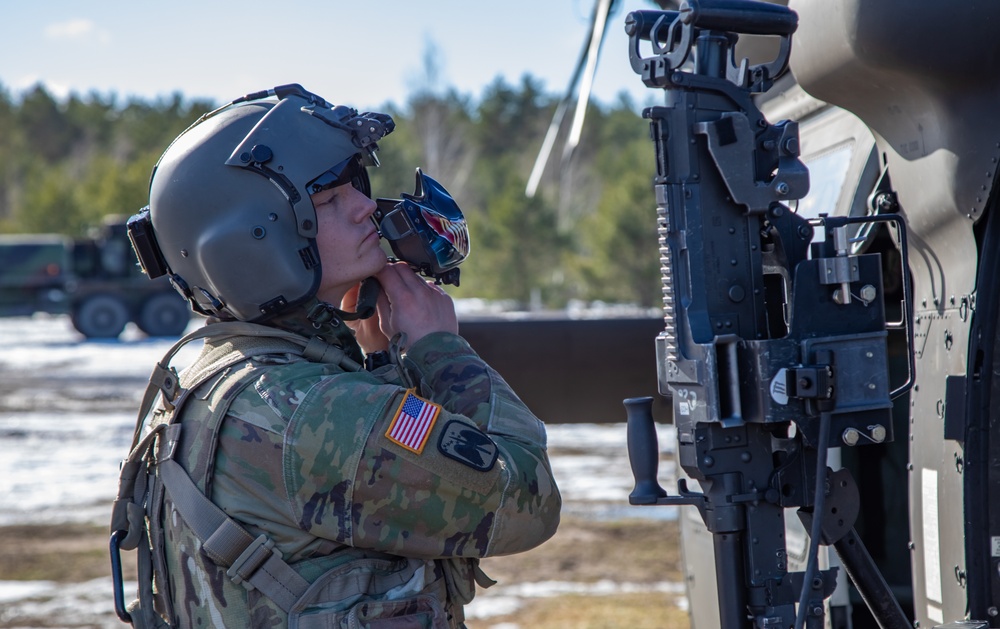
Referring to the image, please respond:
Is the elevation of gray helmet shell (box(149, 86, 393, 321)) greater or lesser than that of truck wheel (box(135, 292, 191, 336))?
greater

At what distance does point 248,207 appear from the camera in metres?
1.99

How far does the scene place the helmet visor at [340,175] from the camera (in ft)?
6.66

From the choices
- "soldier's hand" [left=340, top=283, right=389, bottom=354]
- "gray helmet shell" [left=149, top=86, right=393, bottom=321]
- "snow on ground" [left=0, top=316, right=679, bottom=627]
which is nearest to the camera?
"gray helmet shell" [left=149, top=86, right=393, bottom=321]

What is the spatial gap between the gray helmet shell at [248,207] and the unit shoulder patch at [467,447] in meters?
0.42

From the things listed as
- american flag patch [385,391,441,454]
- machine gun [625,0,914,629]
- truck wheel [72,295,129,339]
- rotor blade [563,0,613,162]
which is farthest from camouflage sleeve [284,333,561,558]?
truck wheel [72,295,129,339]

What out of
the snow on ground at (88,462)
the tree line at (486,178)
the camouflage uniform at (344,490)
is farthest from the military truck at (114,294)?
the camouflage uniform at (344,490)

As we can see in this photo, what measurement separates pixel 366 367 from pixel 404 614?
0.52 meters

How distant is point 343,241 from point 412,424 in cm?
46

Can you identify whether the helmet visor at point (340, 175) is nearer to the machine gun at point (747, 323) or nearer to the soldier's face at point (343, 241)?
the soldier's face at point (343, 241)

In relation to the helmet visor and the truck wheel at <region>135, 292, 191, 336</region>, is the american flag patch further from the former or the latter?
the truck wheel at <region>135, 292, 191, 336</region>

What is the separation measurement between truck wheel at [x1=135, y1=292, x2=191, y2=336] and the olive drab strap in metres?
20.0

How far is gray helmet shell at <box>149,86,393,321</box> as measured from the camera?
1.98 m

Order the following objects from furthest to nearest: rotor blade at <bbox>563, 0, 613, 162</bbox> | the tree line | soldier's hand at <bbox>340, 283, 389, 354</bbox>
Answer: the tree line → rotor blade at <bbox>563, 0, 613, 162</bbox> → soldier's hand at <bbox>340, 283, 389, 354</bbox>

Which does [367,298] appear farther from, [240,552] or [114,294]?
[114,294]
